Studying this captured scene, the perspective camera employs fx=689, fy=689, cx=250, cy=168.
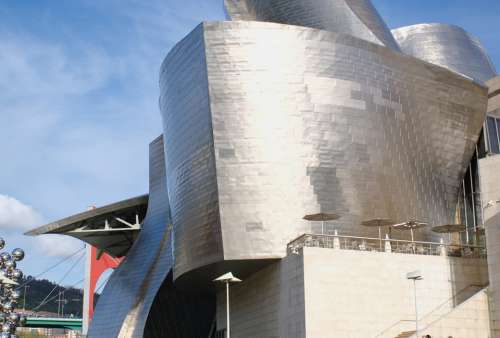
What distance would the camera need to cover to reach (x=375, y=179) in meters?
29.1

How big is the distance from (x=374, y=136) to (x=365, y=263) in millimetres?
6634

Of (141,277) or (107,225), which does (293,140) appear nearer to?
(141,277)

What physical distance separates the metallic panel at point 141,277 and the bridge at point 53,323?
3460 centimetres

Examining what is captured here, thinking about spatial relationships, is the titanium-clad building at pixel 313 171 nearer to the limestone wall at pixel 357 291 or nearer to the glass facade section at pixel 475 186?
the limestone wall at pixel 357 291

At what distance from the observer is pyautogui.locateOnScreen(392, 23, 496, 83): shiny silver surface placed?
44.2m

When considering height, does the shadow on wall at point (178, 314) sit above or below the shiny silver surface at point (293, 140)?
below

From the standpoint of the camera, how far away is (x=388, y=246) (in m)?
26.3

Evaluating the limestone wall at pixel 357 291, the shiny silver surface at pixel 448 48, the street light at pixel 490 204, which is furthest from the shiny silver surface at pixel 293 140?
the shiny silver surface at pixel 448 48

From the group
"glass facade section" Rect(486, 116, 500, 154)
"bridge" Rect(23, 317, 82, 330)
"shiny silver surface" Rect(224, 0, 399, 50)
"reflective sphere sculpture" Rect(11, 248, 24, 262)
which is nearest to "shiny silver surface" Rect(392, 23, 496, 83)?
"shiny silver surface" Rect(224, 0, 399, 50)

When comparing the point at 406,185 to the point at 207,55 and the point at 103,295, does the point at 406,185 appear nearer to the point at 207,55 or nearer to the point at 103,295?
the point at 207,55

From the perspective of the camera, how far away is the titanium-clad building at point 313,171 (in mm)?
25219

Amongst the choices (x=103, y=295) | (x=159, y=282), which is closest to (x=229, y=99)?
(x=159, y=282)

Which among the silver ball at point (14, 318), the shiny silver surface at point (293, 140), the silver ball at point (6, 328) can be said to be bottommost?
the silver ball at point (6, 328)

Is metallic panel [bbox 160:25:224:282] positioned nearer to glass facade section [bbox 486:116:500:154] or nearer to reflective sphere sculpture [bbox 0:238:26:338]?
reflective sphere sculpture [bbox 0:238:26:338]
